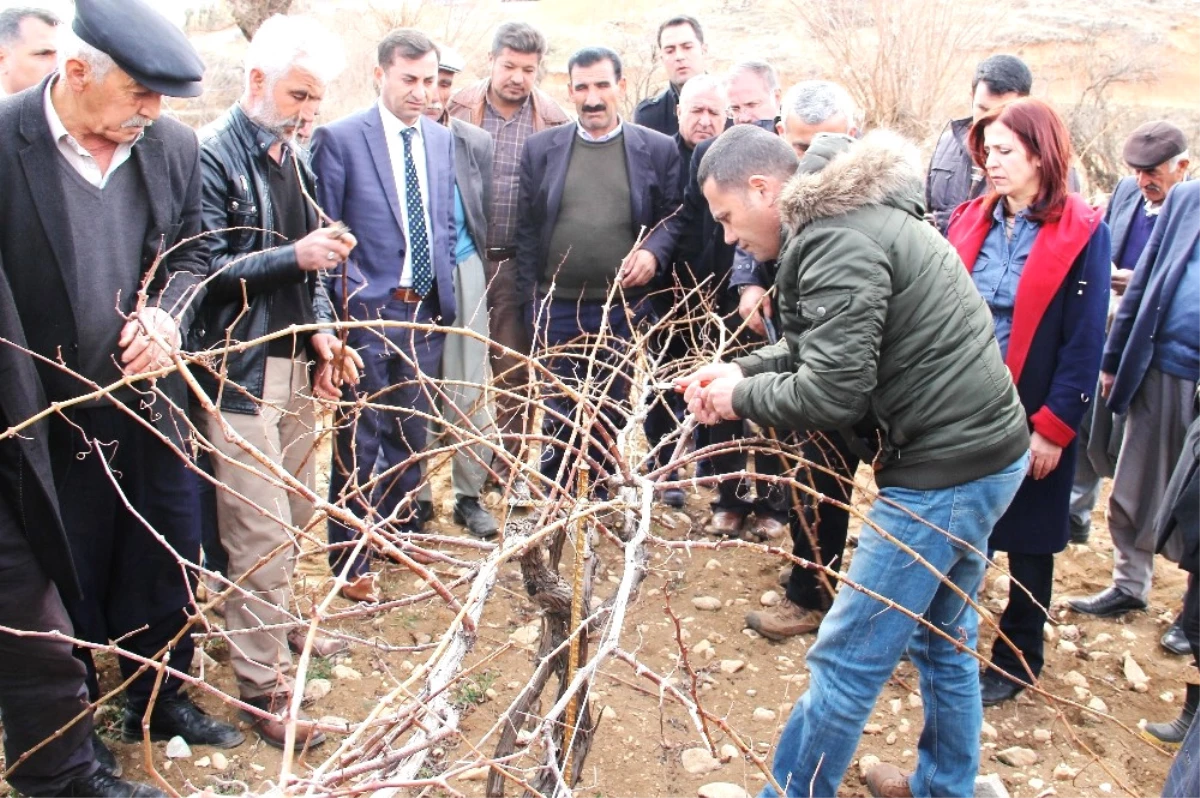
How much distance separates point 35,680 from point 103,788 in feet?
1.31

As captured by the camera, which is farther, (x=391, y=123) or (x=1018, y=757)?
(x=391, y=123)

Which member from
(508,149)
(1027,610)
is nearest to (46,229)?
(508,149)

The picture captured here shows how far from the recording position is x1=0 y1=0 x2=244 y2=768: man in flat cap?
7.93ft

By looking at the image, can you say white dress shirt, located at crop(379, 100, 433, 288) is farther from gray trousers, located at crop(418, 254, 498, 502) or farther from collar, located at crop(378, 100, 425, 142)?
gray trousers, located at crop(418, 254, 498, 502)

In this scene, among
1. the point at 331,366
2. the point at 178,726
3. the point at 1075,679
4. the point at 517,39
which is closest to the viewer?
the point at 178,726

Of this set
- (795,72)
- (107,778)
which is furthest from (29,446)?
(795,72)

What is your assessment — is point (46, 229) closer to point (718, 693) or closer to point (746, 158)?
point (746, 158)

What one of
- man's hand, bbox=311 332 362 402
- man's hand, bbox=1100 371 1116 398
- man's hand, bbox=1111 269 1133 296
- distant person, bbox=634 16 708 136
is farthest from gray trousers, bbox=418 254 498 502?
man's hand, bbox=1111 269 1133 296

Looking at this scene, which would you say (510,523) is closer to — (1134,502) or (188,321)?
(188,321)

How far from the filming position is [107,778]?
2652 mm

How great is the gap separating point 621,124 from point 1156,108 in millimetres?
14675

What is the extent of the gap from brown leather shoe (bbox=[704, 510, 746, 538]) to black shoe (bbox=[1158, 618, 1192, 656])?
1782mm

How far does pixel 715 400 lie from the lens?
8.19 ft

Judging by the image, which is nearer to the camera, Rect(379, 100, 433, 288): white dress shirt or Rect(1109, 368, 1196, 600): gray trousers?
Rect(1109, 368, 1196, 600): gray trousers
